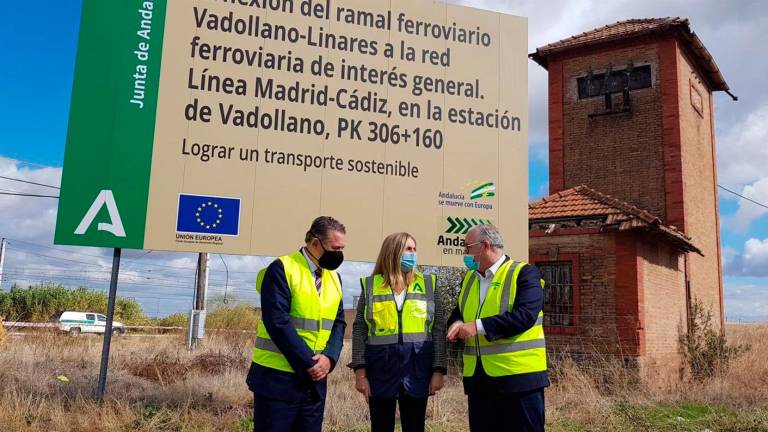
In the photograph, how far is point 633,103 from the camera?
17.8 meters

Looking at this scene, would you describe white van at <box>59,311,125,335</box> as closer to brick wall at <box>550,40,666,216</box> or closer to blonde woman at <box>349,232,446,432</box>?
brick wall at <box>550,40,666,216</box>

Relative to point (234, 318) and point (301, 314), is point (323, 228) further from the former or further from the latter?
point (234, 318)

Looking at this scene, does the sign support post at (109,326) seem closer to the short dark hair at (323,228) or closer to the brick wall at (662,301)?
the short dark hair at (323,228)

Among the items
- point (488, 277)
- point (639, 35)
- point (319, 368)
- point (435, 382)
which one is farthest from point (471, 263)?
point (639, 35)

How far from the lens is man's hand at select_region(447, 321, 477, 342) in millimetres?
3791

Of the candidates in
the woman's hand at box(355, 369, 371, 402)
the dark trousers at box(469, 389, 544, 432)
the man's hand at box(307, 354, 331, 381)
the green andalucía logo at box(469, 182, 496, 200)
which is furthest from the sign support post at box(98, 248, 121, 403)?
the dark trousers at box(469, 389, 544, 432)

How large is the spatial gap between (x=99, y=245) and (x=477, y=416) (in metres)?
4.51

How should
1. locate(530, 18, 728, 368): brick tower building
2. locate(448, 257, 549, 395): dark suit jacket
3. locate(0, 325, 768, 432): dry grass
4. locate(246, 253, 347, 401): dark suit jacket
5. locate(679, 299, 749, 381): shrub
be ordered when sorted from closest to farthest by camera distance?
locate(246, 253, 347, 401): dark suit jacket
locate(448, 257, 549, 395): dark suit jacket
locate(0, 325, 768, 432): dry grass
locate(530, 18, 728, 368): brick tower building
locate(679, 299, 749, 381): shrub

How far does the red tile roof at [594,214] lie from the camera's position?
13.5m

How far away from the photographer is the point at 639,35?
17859 mm

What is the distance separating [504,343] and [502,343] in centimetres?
1

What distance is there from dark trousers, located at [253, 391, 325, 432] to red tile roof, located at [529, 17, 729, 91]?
17.2 metres

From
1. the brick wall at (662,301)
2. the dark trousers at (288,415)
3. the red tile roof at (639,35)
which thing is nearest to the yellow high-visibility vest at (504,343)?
A: the dark trousers at (288,415)

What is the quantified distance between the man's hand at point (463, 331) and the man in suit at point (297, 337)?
2.57 feet
